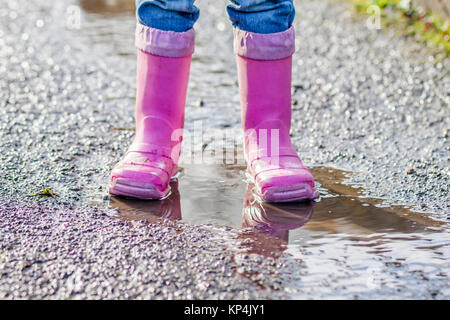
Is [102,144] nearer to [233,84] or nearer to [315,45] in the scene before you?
[233,84]

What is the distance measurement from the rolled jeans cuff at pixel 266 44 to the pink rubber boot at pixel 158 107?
174mm

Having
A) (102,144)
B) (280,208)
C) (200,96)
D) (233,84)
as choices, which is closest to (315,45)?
(233,84)

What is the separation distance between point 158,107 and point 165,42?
216 mm

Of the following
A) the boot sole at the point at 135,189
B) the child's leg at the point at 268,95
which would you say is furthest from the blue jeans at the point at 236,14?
the boot sole at the point at 135,189

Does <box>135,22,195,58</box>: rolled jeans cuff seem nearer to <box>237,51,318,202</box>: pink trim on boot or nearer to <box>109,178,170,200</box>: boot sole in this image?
<box>237,51,318,202</box>: pink trim on boot

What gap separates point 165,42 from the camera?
213 centimetres

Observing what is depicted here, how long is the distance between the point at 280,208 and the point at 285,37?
1.84 ft

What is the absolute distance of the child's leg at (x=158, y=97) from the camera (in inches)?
81.4

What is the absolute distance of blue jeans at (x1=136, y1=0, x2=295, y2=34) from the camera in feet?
6.85

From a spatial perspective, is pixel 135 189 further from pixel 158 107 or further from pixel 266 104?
pixel 266 104

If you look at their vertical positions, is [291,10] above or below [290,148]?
above

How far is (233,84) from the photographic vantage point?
333 cm

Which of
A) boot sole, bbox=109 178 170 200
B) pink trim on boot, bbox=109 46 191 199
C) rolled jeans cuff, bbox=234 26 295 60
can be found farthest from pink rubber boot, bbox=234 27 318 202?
boot sole, bbox=109 178 170 200

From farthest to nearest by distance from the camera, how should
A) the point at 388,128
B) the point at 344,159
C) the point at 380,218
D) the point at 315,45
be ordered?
the point at 315,45 < the point at 388,128 < the point at 344,159 < the point at 380,218
